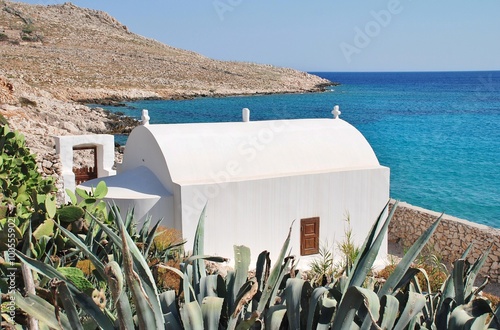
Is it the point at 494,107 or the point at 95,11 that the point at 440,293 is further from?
the point at 95,11

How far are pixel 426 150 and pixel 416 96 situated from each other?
54.6 meters

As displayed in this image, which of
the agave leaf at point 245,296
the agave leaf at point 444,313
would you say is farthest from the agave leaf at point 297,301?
the agave leaf at point 444,313

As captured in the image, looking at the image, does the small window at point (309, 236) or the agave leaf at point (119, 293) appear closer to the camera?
the agave leaf at point (119, 293)

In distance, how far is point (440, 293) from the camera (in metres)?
3.91

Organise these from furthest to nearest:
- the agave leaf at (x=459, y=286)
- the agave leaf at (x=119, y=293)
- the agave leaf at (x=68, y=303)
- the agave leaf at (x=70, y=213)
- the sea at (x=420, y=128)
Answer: the sea at (x=420, y=128)
the agave leaf at (x=70, y=213)
the agave leaf at (x=459, y=286)
the agave leaf at (x=68, y=303)
the agave leaf at (x=119, y=293)

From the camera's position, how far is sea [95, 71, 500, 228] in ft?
101

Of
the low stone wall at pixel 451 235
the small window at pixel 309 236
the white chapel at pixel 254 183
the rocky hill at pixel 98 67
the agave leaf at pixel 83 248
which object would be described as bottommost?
the low stone wall at pixel 451 235

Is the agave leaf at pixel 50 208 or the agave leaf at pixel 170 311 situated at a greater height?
the agave leaf at pixel 50 208

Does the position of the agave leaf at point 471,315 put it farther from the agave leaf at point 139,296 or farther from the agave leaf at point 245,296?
the agave leaf at point 139,296

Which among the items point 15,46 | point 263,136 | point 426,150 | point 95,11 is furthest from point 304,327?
point 95,11

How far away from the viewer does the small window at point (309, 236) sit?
11953 mm

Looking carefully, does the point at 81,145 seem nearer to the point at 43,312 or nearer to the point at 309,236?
the point at 309,236

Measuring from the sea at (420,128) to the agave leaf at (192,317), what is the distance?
24594 millimetres

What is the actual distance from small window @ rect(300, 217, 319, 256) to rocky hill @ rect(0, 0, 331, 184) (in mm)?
24935
